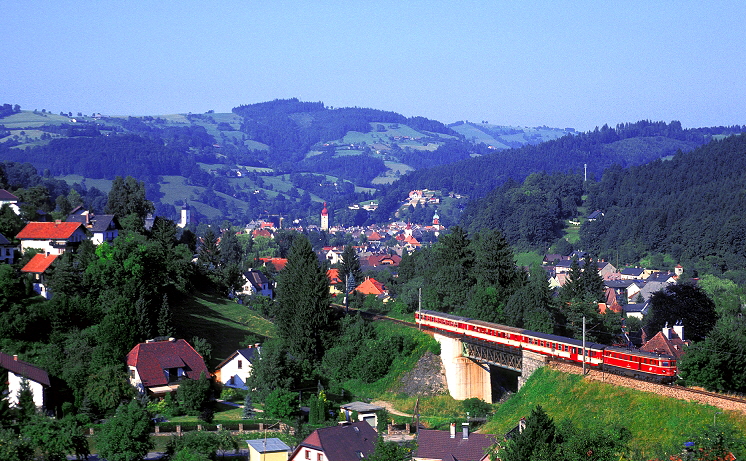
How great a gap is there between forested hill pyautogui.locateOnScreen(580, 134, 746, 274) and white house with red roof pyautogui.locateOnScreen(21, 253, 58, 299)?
281 feet

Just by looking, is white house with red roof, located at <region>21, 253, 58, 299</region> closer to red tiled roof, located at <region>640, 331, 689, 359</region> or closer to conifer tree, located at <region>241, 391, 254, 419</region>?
conifer tree, located at <region>241, 391, 254, 419</region>

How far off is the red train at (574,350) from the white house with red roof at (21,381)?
23874mm

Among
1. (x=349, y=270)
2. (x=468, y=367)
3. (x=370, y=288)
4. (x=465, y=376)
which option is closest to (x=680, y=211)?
(x=349, y=270)

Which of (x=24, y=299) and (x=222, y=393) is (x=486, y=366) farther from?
(x=24, y=299)

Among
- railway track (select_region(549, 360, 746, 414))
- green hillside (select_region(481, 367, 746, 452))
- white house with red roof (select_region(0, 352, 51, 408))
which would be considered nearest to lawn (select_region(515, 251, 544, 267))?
green hillside (select_region(481, 367, 746, 452))

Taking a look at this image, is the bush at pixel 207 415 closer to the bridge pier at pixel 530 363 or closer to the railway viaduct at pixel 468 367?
the railway viaduct at pixel 468 367

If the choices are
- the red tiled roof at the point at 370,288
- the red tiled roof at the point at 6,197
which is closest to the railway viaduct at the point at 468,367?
the red tiled roof at the point at 370,288

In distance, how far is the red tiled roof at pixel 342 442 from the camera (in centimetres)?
3694

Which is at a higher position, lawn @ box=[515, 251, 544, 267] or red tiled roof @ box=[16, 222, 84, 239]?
red tiled roof @ box=[16, 222, 84, 239]

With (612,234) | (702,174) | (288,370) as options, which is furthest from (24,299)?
(702,174)

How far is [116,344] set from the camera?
5069cm

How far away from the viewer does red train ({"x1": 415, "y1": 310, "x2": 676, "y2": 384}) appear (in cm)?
4334

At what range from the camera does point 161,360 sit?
164 ft

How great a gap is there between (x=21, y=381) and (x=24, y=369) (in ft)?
4.84
